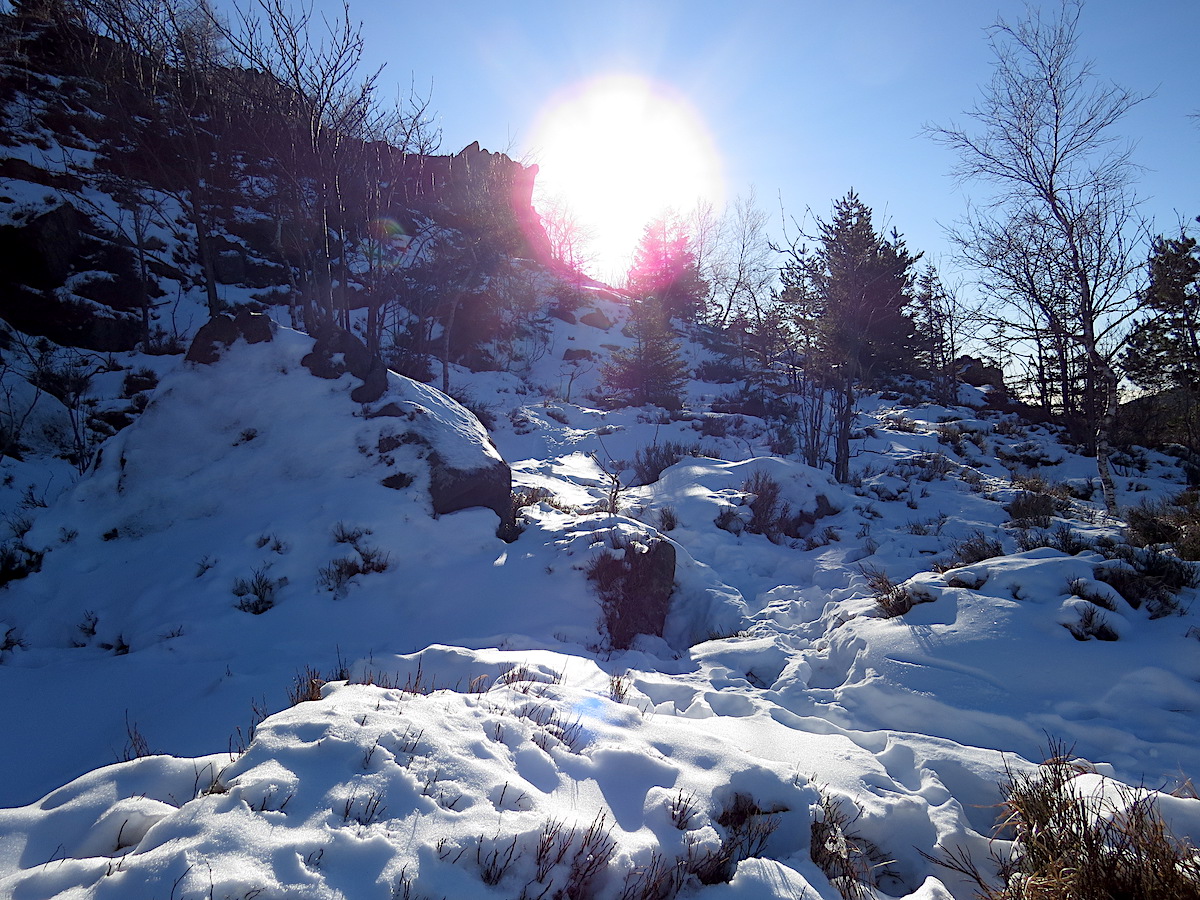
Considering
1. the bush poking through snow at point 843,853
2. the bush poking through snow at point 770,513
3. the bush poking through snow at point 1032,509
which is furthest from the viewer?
the bush poking through snow at point 770,513

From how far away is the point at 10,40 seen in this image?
30.6ft

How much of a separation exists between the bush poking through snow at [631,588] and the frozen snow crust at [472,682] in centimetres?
14

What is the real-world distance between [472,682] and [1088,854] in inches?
119

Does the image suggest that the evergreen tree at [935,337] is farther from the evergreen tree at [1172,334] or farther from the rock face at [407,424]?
the rock face at [407,424]

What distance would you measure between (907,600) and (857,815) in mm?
2946

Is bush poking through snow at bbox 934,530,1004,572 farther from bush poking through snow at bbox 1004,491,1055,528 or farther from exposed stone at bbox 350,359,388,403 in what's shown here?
exposed stone at bbox 350,359,388,403

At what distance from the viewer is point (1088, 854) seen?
1.82 m

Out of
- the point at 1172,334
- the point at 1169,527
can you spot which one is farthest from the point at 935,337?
the point at 1169,527

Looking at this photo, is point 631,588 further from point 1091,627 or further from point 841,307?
point 841,307

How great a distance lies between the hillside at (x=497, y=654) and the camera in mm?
1889

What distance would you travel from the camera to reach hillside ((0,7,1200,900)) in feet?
6.20

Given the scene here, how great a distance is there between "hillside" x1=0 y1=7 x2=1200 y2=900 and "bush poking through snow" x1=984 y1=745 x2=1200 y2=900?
6cm

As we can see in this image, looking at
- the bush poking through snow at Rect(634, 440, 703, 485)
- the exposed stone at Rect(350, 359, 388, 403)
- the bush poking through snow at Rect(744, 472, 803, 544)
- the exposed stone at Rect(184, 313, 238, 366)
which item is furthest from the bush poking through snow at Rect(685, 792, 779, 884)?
the bush poking through snow at Rect(634, 440, 703, 485)

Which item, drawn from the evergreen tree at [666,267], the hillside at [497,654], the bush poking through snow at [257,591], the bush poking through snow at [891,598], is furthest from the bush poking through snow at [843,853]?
the evergreen tree at [666,267]
